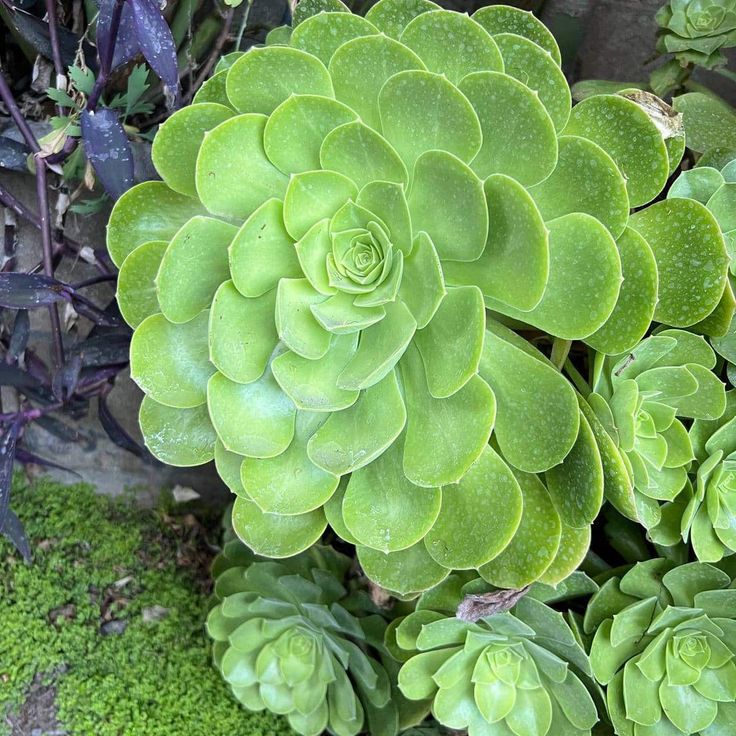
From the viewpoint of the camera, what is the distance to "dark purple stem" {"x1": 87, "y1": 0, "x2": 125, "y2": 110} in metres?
0.66

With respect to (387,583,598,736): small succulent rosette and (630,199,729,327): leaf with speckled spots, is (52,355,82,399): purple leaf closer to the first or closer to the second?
A: (387,583,598,736): small succulent rosette

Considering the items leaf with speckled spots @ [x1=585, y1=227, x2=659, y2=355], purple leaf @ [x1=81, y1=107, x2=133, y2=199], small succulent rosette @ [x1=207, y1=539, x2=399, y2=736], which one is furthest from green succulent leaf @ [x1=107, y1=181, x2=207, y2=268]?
small succulent rosette @ [x1=207, y1=539, x2=399, y2=736]

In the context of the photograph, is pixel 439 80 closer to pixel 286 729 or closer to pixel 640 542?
pixel 640 542

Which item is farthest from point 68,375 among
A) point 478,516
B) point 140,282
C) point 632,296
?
point 632,296

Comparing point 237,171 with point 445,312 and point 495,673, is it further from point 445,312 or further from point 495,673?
point 495,673

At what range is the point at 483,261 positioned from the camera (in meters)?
0.51

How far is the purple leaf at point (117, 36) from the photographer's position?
26.2 inches

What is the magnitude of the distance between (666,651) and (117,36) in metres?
0.81

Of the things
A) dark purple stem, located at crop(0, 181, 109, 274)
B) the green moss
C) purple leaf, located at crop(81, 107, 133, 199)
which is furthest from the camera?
the green moss

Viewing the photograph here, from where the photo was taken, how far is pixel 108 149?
689 millimetres

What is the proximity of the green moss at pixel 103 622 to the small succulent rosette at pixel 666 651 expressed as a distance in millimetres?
530

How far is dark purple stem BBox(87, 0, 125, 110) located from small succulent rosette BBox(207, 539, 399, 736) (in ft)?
1.87

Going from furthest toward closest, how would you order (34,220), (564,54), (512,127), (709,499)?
(564,54)
(34,220)
(709,499)
(512,127)

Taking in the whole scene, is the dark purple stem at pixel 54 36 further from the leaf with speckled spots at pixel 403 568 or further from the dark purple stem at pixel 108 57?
the leaf with speckled spots at pixel 403 568
